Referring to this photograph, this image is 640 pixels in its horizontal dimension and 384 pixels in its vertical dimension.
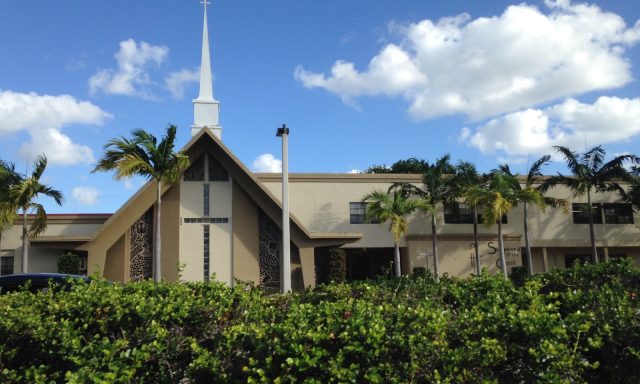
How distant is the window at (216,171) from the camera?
23641 millimetres

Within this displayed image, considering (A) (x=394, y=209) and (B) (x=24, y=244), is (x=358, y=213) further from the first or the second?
(B) (x=24, y=244)

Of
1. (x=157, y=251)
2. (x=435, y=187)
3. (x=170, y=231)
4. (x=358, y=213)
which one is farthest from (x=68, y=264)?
(x=435, y=187)

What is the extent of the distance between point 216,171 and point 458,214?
13047 mm

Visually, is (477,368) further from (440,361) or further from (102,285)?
(102,285)

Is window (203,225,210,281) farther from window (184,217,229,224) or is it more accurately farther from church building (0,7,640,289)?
window (184,217,229,224)

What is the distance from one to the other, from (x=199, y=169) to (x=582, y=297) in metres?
20.0

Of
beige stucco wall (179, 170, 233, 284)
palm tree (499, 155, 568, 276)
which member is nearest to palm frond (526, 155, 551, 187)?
palm tree (499, 155, 568, 276)

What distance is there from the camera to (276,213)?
888 inches

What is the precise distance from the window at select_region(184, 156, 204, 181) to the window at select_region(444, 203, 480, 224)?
1280 centimetres

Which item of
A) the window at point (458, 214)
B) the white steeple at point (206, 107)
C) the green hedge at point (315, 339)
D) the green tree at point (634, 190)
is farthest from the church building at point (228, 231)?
the green hedge at point (315, 339)

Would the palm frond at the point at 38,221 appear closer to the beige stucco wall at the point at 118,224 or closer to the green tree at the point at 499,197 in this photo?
the beige stucco wall at the point at 118,224

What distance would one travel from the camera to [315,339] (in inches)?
157

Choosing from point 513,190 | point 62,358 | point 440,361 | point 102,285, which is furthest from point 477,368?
point 513,190

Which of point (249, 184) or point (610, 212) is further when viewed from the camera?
point (610, 212)
